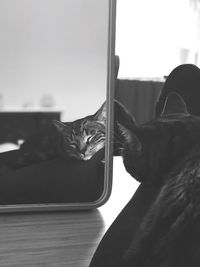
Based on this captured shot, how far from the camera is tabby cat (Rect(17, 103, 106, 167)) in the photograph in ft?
2.10

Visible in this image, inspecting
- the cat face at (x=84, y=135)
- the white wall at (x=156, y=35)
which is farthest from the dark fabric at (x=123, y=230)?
the white wall at (x=156, y=35)

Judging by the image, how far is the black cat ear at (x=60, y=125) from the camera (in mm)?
647

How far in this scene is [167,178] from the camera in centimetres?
62

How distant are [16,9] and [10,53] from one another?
0.09 metres

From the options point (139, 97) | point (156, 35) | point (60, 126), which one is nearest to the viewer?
point (60, 126)

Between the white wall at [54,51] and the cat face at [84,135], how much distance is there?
0.02 metres

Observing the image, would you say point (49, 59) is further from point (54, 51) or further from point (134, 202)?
point (134, 202)

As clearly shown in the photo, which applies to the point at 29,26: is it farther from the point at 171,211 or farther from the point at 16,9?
the point at 171,211

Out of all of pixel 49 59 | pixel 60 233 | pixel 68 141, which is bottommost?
pixel 60 233

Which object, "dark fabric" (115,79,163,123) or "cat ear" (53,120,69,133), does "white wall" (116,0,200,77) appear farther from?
"cat ear" (53,120,69,133)

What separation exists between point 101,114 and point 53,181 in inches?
6.9

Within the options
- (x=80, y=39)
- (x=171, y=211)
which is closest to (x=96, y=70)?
(x=80, y=39)

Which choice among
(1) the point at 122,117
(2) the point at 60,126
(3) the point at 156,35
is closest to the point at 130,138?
(1) the point at 122,117

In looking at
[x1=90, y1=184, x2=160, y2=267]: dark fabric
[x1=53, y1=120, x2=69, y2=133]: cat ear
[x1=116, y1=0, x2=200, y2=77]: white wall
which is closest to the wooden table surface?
[x1=90, y1=184, x2=160, y2=267]: dark fabric
